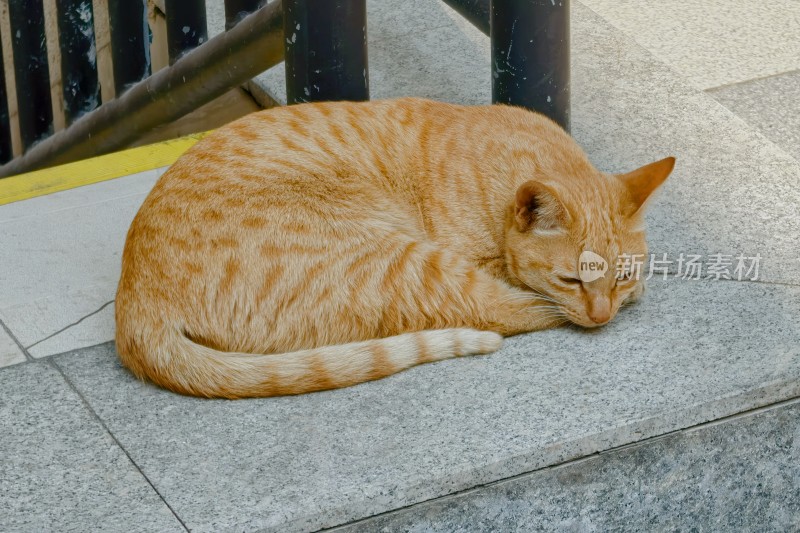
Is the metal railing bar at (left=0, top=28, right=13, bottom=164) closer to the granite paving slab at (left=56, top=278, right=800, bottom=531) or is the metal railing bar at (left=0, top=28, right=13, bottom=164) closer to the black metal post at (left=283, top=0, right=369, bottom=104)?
the black metal post at (left=283, top=0, right=369, bottom=104)

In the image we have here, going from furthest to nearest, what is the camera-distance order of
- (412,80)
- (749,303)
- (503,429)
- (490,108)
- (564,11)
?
1. (412,80)
2. (564,11)
3. (490,108)
4. (749,303)
5. (503,429)

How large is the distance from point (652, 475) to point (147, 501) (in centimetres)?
138

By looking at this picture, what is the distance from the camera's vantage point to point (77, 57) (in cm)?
593

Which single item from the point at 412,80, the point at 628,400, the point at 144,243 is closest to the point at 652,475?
the point at 628,400

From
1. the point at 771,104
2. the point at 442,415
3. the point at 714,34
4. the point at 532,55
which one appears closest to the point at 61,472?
the point at 442,415

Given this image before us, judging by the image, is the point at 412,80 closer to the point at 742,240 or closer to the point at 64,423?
the point at 742,240

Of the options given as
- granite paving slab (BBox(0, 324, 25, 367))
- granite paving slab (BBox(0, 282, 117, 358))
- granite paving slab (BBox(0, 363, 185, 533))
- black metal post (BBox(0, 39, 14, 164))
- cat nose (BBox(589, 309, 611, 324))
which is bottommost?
black metal post (BBox(0, 39, 14, 164))

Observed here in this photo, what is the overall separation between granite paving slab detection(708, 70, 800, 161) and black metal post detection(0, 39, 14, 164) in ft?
12.2

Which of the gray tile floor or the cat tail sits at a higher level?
the cat tail

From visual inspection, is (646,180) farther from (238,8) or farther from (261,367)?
(238,8)

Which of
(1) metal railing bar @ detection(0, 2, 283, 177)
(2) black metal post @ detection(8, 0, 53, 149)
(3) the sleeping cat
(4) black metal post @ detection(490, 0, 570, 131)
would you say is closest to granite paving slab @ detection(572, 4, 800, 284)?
(4) black metal post @ detection(490, 0, 570, 131)

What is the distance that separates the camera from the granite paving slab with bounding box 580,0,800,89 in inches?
213

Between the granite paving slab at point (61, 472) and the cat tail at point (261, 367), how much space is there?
0.24m

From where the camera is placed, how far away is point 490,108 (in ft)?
13.0
